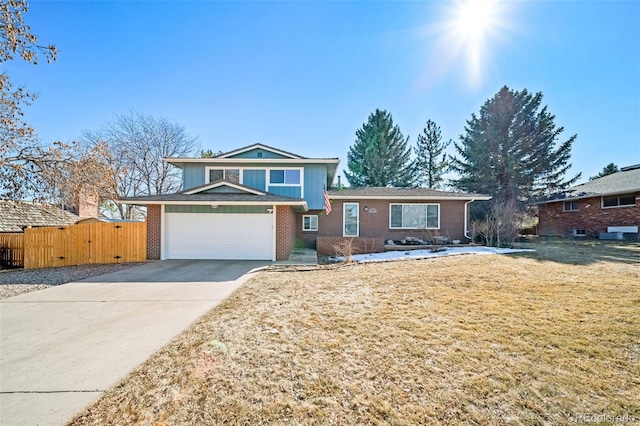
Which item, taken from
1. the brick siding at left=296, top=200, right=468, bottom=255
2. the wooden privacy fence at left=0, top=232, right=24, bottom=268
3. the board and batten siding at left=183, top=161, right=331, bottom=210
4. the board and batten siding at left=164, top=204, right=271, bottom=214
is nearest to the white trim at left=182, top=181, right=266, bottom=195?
the board and batten siding at left=164, top=204, right=271, bottom=214

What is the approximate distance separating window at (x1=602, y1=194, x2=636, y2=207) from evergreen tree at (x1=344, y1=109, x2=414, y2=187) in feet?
48.1

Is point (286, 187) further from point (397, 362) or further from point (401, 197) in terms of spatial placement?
point (397, 362)

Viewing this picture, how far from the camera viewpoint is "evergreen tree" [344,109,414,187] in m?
26.6

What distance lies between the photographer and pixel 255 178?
14.6 metres

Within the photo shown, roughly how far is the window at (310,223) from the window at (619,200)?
749 inches

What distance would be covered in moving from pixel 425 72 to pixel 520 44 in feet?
11.1

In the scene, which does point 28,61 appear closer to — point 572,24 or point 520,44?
point 520,44

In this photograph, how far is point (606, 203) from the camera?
56.3 ft

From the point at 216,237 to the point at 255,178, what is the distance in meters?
4.81

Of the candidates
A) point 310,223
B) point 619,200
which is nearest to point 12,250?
point 310,223

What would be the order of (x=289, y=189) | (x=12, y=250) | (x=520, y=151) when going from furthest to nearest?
1. (x=520, y=151)
2. (x=289, y=189)
3. (x=12, y=250)

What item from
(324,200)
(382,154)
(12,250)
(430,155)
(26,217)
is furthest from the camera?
(430,155)

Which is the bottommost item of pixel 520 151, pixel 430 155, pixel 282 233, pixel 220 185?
pixel 282 233

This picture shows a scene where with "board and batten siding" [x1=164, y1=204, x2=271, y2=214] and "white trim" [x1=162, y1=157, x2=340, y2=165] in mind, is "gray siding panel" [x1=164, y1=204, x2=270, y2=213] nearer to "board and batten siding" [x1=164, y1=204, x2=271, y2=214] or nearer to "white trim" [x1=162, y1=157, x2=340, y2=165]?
"board and batten siding" [x1=164, y1=204, x2=271, y2=214]
